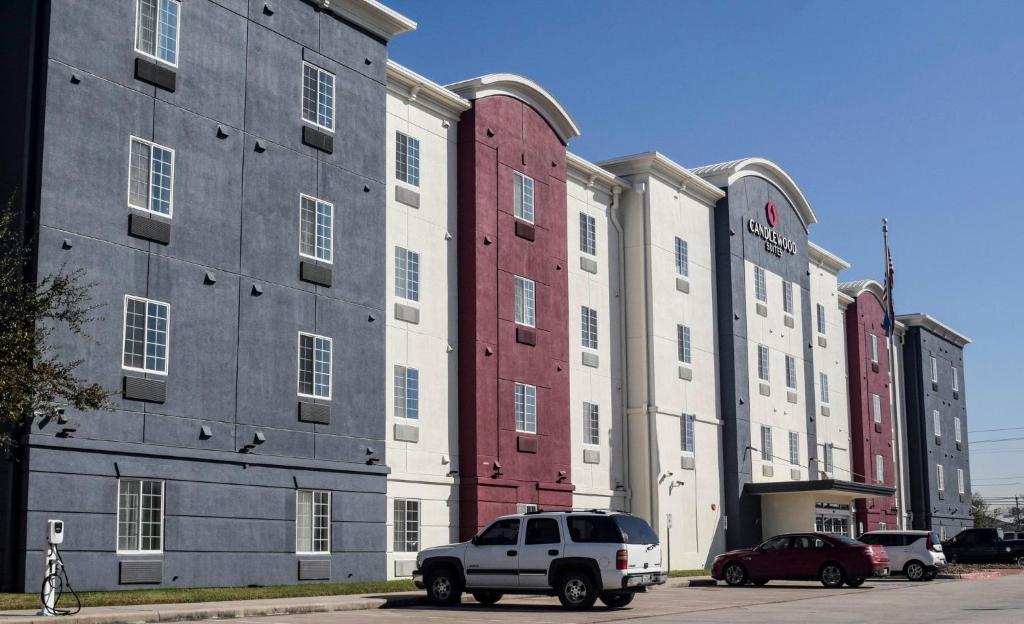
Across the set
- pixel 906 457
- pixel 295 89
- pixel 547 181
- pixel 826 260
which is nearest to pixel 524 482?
pixel 547 181

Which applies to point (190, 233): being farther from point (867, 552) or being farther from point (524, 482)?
point (867, 552)

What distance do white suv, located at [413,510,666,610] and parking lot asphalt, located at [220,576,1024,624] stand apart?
0.45 m

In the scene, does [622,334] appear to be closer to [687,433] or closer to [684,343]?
[684,343]

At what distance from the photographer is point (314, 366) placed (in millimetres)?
28109

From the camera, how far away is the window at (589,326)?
4009cm

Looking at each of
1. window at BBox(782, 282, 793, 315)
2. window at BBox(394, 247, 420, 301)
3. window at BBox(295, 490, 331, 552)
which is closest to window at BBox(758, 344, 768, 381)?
window at BBox(782, 282, 793, 315)

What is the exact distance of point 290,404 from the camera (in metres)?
27.2

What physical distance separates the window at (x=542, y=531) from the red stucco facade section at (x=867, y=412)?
38.3 metres

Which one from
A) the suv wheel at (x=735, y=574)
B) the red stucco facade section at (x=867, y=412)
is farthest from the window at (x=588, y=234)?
the red stucco facade section at (x=867, y=412)

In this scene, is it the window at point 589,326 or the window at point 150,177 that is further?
the window at point 589,326

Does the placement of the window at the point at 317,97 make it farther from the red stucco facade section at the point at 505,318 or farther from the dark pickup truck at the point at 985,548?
the dark pickup truck at the point at 985,548

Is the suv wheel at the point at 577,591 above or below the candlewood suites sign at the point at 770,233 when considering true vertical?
below

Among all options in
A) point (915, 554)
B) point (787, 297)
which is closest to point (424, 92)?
point (915, 554)

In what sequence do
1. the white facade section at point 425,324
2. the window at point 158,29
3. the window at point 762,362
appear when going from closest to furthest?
the window at point 158,29, the white facade section at point 425,324, the window at point 762,362
